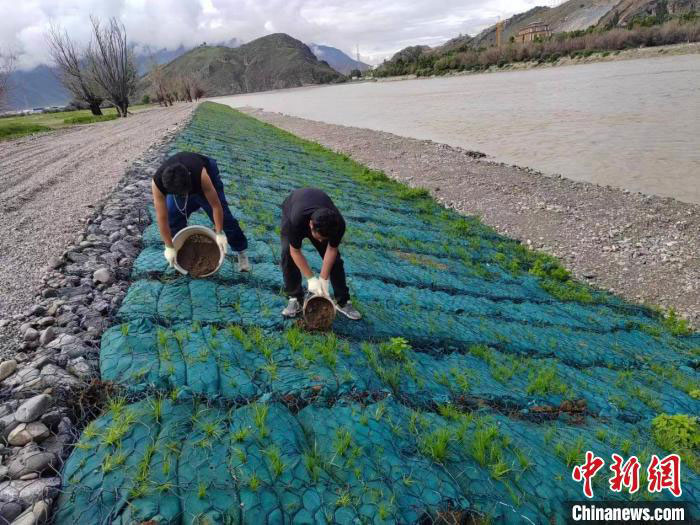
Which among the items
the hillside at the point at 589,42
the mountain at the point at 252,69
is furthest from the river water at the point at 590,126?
the mountain at the point at 252,69

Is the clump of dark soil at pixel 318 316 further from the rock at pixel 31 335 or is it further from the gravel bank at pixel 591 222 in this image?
the gravel bank at pixel 591 222

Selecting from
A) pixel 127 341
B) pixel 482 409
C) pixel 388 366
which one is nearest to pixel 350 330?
pixel 388 366

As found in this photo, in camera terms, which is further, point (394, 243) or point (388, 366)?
point (394, 243)

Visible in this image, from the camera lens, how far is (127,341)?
3875 millimetres

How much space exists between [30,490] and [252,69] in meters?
198

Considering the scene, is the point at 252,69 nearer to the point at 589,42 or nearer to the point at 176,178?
the point at 589,42

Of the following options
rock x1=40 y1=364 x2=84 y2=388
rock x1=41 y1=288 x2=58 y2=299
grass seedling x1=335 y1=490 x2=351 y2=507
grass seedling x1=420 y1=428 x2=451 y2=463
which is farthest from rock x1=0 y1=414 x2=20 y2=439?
grass seedling x1=420 y1=428 x2=451 y2=463

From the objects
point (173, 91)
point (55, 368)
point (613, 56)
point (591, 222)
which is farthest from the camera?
point (173, 91)

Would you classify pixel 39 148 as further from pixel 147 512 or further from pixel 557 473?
pixel 557 473

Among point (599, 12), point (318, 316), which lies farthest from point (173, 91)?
point (599, 12)

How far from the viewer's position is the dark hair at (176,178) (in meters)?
4.05

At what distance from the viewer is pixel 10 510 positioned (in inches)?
98.5

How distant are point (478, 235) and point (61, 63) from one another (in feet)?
154

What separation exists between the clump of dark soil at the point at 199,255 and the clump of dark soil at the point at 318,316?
1.33m
